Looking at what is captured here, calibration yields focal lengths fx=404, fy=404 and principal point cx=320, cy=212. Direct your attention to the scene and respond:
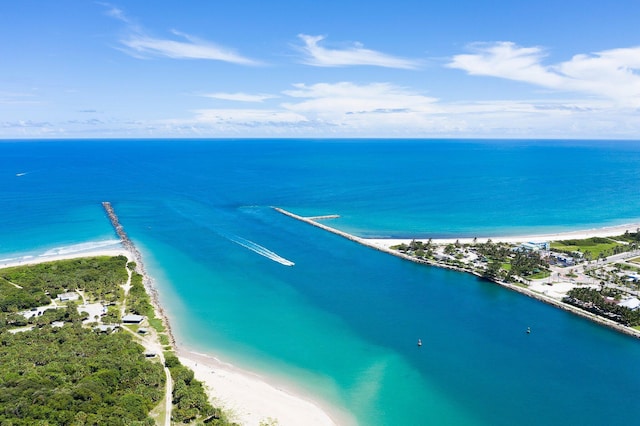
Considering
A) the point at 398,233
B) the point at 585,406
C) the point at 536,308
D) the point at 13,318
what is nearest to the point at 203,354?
the point at 13,318

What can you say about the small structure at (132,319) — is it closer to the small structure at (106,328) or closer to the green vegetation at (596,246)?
the small structure at (106,328)

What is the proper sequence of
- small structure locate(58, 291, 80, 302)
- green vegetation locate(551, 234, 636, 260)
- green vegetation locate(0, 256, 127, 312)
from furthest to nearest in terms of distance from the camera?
green vegetation locate(551, 234, 636, 260) → small structure locate(58, 291, 80, 302) → green vegetation locate(0, 256, 127, 312)

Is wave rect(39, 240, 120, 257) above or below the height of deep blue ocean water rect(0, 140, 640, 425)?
below

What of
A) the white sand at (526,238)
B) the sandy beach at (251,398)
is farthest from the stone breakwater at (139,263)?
the white sand at (526,238)

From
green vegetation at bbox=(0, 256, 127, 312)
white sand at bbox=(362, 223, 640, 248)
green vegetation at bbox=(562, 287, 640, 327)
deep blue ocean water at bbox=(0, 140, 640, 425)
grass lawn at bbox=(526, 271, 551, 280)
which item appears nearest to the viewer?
deep blue ocean water at bbox=(0, 140, 640, 425)

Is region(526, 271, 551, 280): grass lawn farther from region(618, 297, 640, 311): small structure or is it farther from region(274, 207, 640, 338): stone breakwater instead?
region(618, 297, 640, 311): small structure

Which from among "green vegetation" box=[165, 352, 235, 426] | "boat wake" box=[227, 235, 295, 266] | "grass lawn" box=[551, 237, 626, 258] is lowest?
"green vegetation" box=[165, 352, 235, 426]

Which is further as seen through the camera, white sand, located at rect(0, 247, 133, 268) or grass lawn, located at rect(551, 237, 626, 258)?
grass lawn, located at rect(551, 237, 626, 258)

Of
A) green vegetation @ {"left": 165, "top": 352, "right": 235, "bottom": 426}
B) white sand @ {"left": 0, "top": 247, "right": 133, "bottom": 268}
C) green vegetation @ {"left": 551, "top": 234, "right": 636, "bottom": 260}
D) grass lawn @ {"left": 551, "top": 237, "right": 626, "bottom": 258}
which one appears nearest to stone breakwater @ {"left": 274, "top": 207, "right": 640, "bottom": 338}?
green vegetation @ {"left": 551, "top": 234, "right": 636, "bottom": 260}
